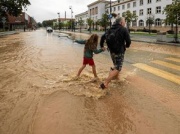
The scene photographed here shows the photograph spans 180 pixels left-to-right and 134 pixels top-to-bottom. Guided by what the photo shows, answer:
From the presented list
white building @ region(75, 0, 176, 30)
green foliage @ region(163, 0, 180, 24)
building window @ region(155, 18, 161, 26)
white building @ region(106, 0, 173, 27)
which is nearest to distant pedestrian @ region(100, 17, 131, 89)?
green foliage @ region(163, 0, 180, 24)

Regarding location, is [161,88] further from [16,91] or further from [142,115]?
[16,91]

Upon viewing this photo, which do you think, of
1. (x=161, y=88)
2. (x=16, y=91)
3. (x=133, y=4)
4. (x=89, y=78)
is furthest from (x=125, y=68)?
(x=133, y=4)

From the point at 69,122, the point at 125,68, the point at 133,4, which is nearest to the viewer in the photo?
the point at 69,122

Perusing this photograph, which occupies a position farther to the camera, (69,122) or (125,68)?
(125,68)

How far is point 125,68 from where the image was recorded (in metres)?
9.31

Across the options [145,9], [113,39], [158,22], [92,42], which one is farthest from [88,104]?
[145,9]

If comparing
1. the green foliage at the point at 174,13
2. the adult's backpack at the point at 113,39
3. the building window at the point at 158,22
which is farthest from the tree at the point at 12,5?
the adult's backpack at the point at 113,39

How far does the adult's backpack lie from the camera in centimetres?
594

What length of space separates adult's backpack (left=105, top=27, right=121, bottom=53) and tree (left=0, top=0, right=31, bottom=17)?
1709 inches

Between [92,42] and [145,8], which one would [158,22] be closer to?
[145,8]

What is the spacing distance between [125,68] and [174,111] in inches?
179

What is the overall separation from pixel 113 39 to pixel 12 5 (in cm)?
4416

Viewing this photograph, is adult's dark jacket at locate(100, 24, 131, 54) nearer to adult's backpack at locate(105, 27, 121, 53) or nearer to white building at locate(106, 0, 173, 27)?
adult's backpack at locate(105, 27, 121, 53)

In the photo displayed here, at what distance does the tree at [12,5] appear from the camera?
45188 millimetres
